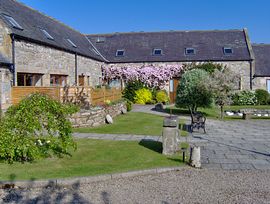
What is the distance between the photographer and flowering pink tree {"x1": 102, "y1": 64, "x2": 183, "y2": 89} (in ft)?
90.2

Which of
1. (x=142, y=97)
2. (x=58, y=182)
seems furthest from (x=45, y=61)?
(x=58, y=182)

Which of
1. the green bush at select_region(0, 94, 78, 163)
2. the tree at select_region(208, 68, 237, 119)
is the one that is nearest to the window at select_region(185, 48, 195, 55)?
the tree at select_region(208, 68, 237, 119)

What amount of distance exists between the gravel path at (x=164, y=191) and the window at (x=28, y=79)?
10.2 metres

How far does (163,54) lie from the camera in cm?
2856

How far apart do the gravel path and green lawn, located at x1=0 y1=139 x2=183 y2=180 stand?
0.58 meters

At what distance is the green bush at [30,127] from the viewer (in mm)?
6559

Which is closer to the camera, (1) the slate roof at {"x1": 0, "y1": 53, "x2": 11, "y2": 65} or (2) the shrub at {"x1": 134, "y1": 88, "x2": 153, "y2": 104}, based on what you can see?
(1) the slate roof at {"x1": 0, "y1": 53, "x2": 11, "y2": 65}

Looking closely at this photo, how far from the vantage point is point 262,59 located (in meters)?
29.4

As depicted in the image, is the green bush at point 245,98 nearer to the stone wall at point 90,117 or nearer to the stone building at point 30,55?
the stone building at point 30,55

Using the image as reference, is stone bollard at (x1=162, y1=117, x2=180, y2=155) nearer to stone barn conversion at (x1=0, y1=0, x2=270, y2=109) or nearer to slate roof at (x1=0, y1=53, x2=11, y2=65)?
stone barn conversion at (x1=0, y1=0, x2=270, y2=109)

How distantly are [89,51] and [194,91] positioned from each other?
39.4 feet

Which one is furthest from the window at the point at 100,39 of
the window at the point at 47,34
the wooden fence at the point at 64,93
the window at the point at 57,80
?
the wooden fence at the point at 64,93

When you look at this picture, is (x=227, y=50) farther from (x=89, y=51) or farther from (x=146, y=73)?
(x=89, y=51)

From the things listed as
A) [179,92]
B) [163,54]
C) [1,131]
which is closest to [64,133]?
[1,131]
